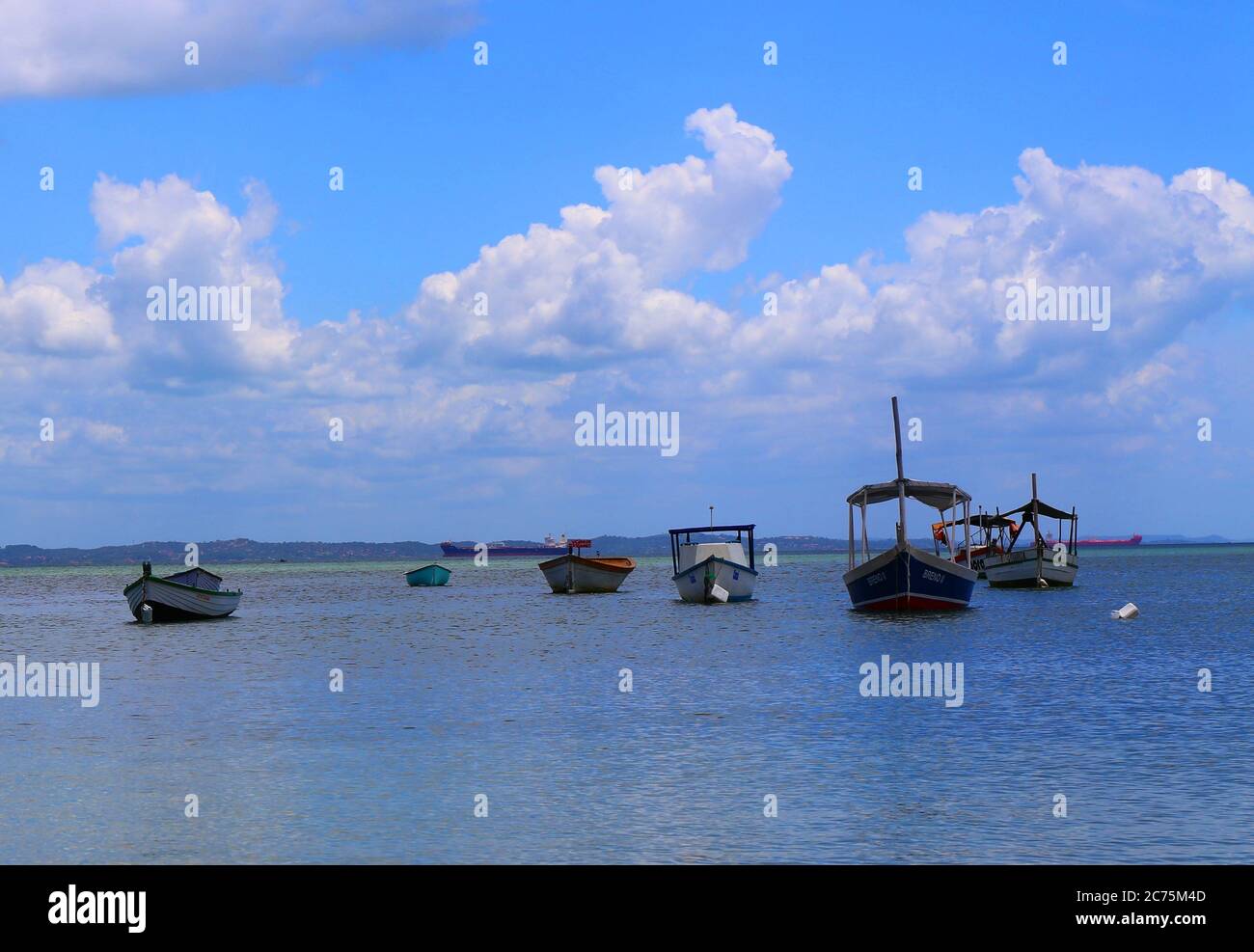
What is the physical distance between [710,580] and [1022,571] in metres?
25.7

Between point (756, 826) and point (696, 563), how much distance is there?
59114mm

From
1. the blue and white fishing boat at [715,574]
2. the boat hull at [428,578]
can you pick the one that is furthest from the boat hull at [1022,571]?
the boat hull at [428,578]

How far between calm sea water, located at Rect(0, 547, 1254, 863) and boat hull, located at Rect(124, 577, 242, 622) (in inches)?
540

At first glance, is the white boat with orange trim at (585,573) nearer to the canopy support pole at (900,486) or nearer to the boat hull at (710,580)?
the boat hull at (710,580)

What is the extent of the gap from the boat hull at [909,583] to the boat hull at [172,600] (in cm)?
3392

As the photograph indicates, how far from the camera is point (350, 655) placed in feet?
157

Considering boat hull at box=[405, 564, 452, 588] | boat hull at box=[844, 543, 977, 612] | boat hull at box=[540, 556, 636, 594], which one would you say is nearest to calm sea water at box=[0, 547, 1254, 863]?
boat hull at box=[844, 543, 977, 612]

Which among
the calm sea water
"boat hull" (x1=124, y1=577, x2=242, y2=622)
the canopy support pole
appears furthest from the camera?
"boat hull" (x1=124, y1=577, x2=242, y2=622)

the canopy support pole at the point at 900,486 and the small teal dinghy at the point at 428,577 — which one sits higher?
the canopy support pole at the point at 900,486

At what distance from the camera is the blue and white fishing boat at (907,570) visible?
5184cm

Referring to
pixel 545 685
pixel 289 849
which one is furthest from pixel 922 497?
pixel 289 849

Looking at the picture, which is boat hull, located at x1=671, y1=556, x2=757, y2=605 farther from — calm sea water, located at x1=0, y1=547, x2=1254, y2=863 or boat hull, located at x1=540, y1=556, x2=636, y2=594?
calm sea water, located at x1=0, y1=547, x2=1254, y2=863

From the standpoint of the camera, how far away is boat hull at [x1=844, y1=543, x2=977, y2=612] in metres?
54.4
